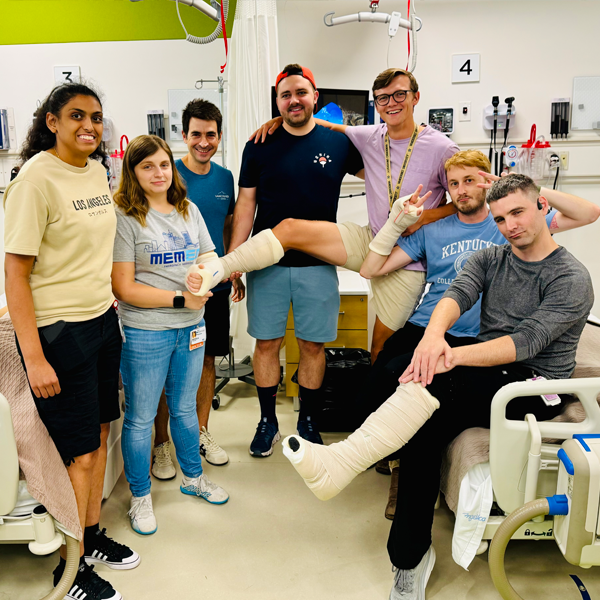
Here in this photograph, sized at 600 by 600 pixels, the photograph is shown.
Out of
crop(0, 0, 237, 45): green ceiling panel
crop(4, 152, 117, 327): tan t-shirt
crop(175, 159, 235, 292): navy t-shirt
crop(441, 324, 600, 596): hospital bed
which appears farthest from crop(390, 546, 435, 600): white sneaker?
crop(0, 0, 237, 45): green ceiling panel

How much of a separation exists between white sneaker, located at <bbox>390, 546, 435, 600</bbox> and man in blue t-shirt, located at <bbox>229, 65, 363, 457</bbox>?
0.90 m

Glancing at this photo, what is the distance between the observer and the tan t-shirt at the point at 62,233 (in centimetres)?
141

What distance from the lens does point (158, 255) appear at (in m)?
1.87

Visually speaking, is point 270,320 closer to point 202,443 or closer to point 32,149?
point 202,443

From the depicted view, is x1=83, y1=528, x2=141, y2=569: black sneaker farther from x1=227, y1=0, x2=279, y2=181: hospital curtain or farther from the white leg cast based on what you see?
x1=227, y1=0, x2=279, y2=181: hospital curtain

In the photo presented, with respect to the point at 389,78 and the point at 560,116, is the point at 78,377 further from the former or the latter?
the point at 560,116

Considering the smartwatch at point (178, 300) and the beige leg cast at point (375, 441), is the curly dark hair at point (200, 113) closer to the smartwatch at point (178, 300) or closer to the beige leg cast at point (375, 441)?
the smartwatch at point (178, 300)

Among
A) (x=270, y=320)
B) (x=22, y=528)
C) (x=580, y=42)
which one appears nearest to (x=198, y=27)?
(x=270, y=320)

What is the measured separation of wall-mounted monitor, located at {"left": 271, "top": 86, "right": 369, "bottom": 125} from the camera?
295 centimetres

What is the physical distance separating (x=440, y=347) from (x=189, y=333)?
856 millimetres

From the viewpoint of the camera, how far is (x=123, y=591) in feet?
5.65

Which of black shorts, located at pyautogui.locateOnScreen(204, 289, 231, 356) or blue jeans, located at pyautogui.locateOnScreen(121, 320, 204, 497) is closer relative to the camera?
blue jeans, located at pyautogui.locateOnScreen(121, 320, 204, 497)

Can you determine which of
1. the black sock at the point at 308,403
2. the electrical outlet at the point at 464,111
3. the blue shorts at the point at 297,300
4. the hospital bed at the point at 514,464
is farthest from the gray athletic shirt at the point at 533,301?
the electrical outlet at the point at 464,111

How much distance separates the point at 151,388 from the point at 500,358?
1.14 m
